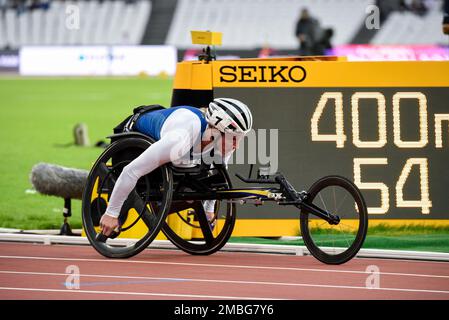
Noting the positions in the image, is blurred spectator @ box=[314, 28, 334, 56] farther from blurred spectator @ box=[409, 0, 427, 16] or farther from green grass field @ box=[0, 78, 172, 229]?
blurred spectator @ box=[409, 0, 427, 16]

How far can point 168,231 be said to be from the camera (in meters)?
8.58

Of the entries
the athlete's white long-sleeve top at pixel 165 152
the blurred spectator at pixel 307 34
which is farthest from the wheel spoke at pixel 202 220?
the blurred spectator at pixel 307 34

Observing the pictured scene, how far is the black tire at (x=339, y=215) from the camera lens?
7.77 metres

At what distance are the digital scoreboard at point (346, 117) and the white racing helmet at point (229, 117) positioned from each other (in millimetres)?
1055

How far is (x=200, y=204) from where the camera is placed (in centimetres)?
851

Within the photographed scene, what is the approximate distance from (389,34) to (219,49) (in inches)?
337

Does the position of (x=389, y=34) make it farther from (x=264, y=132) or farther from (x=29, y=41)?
(x=264, y=132)

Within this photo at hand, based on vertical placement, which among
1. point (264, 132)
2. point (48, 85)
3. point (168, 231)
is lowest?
point (168, 231)

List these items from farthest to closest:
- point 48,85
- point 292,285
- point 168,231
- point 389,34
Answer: point 389,34
point 48,85
point 168,231
point 292,285

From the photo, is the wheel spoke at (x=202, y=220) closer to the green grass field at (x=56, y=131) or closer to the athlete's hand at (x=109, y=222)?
the athlete's hand at (x=109, y=222)

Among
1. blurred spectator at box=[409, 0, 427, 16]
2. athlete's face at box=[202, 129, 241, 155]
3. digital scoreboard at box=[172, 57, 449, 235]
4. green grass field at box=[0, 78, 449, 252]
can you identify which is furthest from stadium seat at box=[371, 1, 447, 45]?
athlete's face at box=[202, 129, 241, 155]

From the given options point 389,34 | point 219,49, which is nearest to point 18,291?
point 219,49
